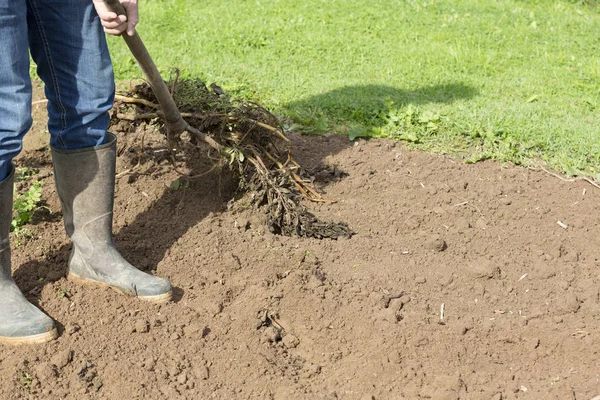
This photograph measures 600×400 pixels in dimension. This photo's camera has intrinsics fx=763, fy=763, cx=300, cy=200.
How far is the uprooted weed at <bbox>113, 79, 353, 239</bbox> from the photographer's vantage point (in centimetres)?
379

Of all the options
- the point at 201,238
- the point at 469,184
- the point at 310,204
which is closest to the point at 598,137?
the point at 469,184

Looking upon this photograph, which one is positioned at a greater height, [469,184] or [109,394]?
[109,394]

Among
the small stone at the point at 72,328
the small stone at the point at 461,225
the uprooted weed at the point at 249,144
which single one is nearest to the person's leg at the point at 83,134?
the small stone at the point at 72,328

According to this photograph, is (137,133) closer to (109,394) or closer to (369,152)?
(369,152)

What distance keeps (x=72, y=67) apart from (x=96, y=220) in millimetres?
666

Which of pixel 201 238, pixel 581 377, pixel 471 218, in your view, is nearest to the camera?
pixel 581 377

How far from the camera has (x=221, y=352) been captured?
3041 millimetres

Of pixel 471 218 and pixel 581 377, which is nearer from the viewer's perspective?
pixel 581 377

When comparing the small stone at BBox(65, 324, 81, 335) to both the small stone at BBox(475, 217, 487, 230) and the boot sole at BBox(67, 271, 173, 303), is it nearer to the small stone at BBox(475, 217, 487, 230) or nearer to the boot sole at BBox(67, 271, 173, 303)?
the boot sole at BBox(67, 271, 173, 303)

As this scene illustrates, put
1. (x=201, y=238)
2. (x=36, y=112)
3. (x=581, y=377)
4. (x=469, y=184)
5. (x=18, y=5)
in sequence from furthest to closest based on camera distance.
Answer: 1. (x=36, y=112)
2. (x=469, y=184)
3. (x=201, y=238)
4. (x=581, y=377)
5. (x=18, y=5)

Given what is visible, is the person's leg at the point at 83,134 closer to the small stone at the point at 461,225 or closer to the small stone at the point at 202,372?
the small stone at the point at 202,372

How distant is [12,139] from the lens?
9.23 ft

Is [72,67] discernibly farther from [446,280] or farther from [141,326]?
[446,280]

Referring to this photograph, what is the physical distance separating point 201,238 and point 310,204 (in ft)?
2.26
